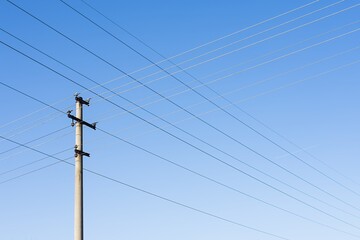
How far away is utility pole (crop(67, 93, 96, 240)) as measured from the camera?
62.0ft

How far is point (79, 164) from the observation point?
2006 centimetres

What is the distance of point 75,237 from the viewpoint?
1869 centimetres

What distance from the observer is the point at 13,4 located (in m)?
17.0

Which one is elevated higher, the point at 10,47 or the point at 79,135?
the point at 10,47

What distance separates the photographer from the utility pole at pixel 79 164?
18906mm

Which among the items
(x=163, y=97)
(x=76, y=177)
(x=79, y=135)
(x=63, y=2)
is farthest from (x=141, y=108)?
(x=63, y=2)

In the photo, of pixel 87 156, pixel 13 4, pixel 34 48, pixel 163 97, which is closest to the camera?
pixel 13 4

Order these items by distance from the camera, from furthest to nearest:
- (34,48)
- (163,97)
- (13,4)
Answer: (163,97), (34,48), (13,4)

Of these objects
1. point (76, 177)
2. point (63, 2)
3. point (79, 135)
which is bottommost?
point (76, 177)

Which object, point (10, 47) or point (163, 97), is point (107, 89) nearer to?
point (163, 97)

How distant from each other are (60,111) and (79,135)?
50.0 inches

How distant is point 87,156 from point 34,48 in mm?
4630

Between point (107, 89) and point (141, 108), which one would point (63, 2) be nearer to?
point (107, 89)

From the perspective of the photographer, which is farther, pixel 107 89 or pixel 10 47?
pixel 107 89
